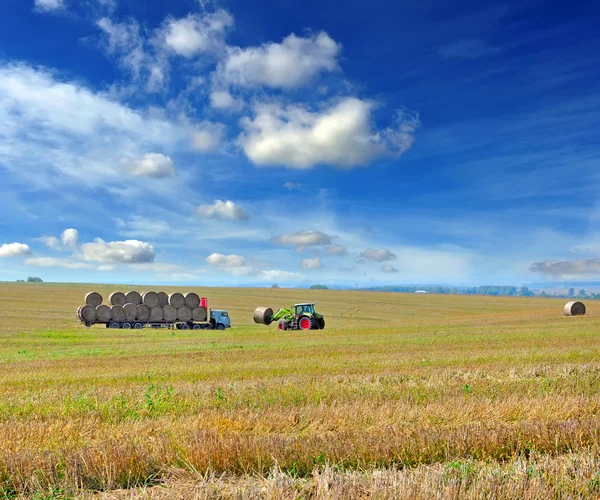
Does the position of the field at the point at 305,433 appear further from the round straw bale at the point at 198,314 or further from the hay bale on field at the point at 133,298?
the round straw bale at the point at 198,314

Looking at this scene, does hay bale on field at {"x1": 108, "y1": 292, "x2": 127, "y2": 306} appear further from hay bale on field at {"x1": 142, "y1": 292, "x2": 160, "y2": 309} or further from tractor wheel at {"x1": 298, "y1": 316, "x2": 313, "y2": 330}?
tractor wheel at {"x1": 298, "y1": 316, "x2": 313, "y2": 330}

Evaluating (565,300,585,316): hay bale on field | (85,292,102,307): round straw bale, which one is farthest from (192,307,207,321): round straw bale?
(565,300,585,316): hay bale on field

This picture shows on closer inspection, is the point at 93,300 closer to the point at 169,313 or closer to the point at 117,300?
the point at 117,300

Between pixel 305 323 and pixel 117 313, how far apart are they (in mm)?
16143

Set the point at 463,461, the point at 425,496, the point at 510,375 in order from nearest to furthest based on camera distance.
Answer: the point at 425,496, the point at 463,461, the point at 510,375

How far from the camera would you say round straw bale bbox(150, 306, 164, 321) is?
146 ft

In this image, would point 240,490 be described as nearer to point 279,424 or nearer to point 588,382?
point 279,424

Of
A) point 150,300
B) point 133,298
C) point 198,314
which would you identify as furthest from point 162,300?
point 198,314

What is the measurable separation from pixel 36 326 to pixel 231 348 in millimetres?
21653

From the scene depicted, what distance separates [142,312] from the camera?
4412cm

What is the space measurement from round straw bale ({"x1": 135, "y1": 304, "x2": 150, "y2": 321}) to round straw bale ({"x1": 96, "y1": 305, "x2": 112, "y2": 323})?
2206 mm

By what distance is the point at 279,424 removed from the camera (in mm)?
7250

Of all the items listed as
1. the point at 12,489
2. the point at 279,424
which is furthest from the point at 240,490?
the point at 279,424

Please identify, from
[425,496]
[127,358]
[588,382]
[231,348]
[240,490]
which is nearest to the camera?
[425,496]
